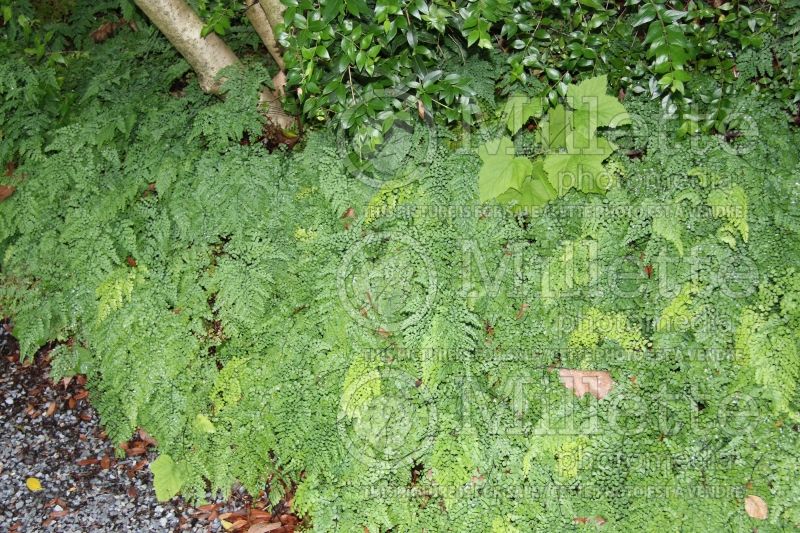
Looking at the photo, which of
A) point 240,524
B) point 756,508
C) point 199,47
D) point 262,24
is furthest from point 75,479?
point 756,508

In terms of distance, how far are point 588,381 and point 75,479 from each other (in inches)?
117

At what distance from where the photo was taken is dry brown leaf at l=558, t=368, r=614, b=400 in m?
3.49

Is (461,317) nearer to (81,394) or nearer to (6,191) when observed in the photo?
(81,394)

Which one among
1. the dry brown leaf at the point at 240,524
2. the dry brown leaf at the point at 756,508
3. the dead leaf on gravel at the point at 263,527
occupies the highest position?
the dry brown leaf at the point at 240,524

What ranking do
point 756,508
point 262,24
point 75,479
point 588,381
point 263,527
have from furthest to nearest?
point 262,24 → point 75,479 → point 263,527 → point 588,381 → point 756,508

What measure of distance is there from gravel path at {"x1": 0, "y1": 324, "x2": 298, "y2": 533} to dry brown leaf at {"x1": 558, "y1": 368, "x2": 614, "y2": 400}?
1673 mm

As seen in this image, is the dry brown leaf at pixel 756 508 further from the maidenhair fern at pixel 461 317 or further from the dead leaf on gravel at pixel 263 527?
the dead leaf on gravel at pixel 263 527

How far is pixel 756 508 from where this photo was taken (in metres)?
3.22

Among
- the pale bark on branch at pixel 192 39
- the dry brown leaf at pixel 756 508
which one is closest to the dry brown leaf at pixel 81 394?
the pale bark on branch at pixel 192 39

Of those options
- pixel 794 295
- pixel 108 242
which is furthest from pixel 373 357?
pixel 794 295

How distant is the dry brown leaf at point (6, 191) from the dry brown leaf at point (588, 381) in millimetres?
3591

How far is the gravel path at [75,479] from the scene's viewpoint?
3.77 meters

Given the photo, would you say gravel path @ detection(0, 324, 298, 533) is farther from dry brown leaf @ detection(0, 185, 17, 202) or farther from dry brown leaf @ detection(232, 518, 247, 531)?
dry brown leaf @ detection(0, 185, 17, 202)

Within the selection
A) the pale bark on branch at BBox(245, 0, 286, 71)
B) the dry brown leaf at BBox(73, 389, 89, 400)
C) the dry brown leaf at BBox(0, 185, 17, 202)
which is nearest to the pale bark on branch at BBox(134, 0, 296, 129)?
the pale bark on branch at BBox(245, 0, 286, 71)
